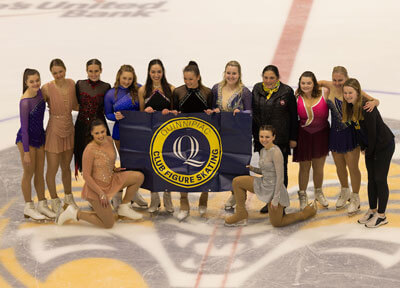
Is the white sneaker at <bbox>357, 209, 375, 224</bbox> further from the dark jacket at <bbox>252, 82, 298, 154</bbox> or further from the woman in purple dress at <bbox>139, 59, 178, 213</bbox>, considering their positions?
the woman in purple dress at <bbox>139, 59, 178, 213</bbox>

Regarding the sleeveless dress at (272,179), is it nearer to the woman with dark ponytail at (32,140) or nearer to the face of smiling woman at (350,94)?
the face of smiling woman at (350,94)

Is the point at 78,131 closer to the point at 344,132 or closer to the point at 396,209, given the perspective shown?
the point at 344,132

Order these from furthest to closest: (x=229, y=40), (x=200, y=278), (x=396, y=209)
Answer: (x=229, y=40), (x=396, y=209), (x=200, y=278)

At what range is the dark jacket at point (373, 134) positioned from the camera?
5.52 metres

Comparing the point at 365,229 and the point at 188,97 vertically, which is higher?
the point at 188,97

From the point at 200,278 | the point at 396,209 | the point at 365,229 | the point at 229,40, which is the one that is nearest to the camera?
the point at 200,278

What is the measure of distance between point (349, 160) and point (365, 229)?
653 mm

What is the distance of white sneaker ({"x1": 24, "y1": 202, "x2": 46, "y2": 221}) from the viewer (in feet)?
20.0

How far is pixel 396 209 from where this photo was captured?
6.12 meters

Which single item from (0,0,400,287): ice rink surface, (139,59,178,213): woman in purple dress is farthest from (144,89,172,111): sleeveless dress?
(0,0,400,287): ice rink surface

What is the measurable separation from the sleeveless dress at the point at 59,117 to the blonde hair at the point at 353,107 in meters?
2.40

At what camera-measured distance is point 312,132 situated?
601 cm

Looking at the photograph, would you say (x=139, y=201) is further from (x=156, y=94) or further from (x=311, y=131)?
(x=311, y=131)

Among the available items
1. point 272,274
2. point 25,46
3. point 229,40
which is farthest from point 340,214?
point 25,46
